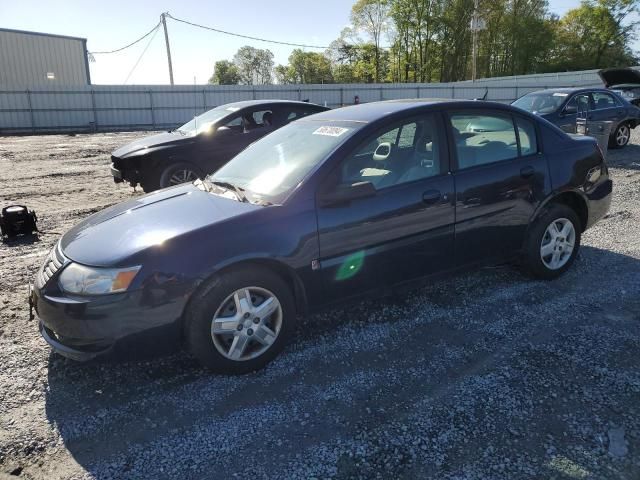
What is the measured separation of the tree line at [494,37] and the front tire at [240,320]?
52.5 metres

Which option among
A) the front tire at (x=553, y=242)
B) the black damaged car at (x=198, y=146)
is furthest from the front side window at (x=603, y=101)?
the front tire at (x=553, y=242)

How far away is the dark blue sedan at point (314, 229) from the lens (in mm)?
2785

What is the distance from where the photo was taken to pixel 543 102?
10633 millimetres

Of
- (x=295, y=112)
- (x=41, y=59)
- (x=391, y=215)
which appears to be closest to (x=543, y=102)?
(x=295, y=112)

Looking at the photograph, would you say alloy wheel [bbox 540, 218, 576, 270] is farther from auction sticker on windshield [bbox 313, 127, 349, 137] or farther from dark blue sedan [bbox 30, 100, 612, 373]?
auction sticker on windshield [bbox 313, 127, 349, 137]

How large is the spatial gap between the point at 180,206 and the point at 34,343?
1.50 meters

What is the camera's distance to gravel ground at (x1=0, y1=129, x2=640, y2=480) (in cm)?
236

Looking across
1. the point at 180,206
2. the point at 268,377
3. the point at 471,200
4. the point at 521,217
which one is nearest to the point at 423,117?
the point at 471,200

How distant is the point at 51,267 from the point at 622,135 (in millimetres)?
13105

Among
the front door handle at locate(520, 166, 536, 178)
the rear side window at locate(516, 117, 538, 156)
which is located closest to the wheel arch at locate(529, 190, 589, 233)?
the front door handle at locate(520, 166, 536, 178)

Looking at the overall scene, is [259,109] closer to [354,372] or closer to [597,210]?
[597,210]

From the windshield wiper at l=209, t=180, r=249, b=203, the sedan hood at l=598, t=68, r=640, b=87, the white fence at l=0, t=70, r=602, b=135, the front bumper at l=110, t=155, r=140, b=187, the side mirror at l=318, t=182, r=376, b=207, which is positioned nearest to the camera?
the side mirror at l=318, t=182, r=376, b=207

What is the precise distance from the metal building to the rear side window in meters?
26.6

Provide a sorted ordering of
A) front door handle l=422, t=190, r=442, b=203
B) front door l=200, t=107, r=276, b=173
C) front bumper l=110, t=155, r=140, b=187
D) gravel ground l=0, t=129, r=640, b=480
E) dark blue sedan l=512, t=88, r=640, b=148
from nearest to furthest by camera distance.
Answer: gravel ground l=0, t=129, r=640, b=480, front door handle l=422, t=190, r=442, b=203, front bumper l=110, t=155, r=140, b=187, front door l=200, t=107, r=276, b=173, dark blue sedan l=512, t=88, r=640, b=148
